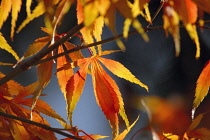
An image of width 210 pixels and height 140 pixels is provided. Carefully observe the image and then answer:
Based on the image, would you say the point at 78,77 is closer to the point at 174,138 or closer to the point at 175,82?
the point at 174,138

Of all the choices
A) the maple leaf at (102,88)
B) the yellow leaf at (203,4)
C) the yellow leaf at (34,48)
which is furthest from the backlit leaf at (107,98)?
the yellow leaf at (203,4)

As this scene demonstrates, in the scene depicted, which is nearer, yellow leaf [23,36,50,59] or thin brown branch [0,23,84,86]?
thin brown branch [0,23,84,86]

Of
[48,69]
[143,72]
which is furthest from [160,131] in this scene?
[143,72]

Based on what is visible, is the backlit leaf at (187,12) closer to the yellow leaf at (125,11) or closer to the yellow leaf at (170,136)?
the yellow leaf at (125,11)

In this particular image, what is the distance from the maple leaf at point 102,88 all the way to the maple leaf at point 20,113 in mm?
54

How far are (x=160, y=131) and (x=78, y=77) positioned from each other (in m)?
0.20

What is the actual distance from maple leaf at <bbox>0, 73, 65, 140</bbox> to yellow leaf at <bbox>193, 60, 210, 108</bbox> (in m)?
0.23

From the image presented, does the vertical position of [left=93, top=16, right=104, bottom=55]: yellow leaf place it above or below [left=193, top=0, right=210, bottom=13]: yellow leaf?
below

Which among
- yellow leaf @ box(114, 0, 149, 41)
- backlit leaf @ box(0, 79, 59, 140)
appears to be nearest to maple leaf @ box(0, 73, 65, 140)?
backlit leaf @ box(0, 79, 59, 140)

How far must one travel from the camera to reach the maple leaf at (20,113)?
2.29ft

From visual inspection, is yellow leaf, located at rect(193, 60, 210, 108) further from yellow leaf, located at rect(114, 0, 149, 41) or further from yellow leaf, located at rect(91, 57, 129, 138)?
yellow leaf, located at rect(114, 0, 149, 41)

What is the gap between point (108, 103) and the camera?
2.22ft

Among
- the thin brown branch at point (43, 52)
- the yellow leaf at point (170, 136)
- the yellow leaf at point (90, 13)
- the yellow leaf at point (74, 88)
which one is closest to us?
the yellow leaf at point (90, 13)

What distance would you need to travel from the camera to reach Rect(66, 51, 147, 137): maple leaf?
66cm
